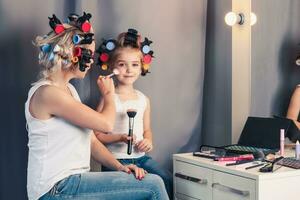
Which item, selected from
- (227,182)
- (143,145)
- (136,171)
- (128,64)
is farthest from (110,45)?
(227,182)

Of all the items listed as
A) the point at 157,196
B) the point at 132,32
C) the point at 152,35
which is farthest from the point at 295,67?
the point at 157,196

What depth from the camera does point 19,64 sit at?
153 cm

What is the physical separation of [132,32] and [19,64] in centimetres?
41

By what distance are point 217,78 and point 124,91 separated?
1.58ft

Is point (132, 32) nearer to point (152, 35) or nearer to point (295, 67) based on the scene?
point (152, 35)

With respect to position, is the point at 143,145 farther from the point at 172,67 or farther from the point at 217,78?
the point at 217,78

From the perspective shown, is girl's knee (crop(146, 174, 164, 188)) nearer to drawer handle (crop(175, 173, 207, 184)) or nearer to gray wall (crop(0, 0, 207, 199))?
drawer handle (crop(175, 173, 207, 184))

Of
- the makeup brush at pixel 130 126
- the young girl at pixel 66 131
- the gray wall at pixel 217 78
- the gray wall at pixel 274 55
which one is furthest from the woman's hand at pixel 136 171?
the gray wall at pixel 274 55

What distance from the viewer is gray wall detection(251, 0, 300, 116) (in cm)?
198

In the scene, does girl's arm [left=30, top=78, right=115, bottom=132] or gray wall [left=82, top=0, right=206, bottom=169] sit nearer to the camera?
girl's arm [left=30, top=78, right=115, bottom=132]

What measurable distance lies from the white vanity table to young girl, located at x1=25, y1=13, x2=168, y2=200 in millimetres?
203

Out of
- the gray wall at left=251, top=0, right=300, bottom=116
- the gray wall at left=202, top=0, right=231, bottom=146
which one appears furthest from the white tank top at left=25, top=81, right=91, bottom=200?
the gray wall at left=251, top=0, right=300, bottom=116

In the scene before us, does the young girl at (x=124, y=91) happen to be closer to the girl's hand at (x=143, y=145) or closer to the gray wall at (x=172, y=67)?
the girl's hand at (x=143, y=145)

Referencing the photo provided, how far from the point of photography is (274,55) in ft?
6.64
